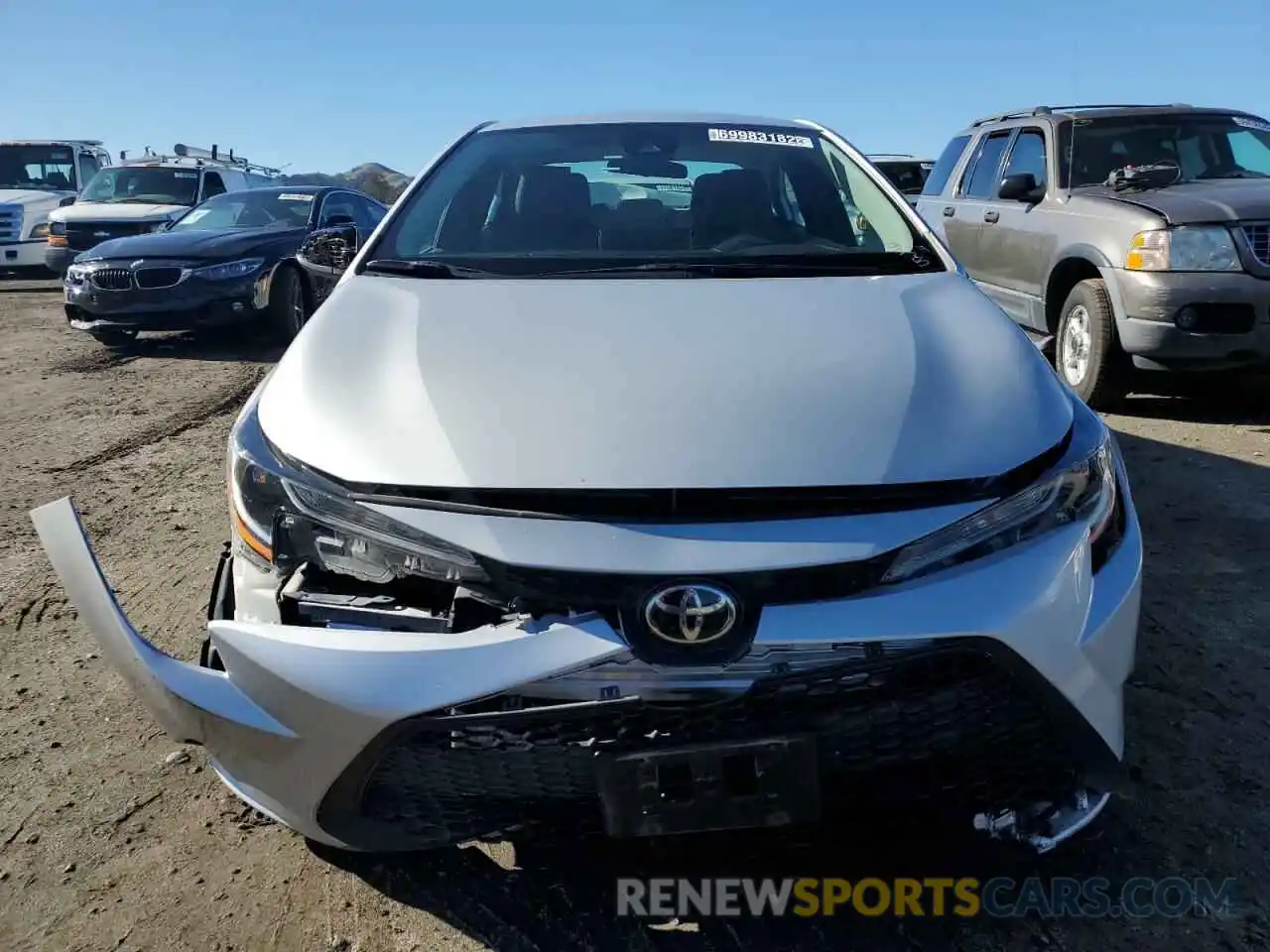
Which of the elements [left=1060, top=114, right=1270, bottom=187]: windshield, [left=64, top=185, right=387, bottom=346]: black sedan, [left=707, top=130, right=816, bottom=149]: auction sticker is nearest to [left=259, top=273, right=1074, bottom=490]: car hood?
[left=707, top=130, right=816, bottom=149]: auction sticker

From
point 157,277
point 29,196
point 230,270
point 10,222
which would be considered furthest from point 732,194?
point 29,196

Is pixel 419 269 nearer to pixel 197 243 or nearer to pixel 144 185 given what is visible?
pixel 197 243

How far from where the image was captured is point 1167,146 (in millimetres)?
6461

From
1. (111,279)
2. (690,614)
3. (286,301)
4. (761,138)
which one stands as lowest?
(286,301)

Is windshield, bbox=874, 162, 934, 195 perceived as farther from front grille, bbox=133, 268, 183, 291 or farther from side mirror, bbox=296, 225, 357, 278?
side mirror, bbox=296, 225, 357, 278

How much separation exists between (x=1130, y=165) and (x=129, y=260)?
719 cm

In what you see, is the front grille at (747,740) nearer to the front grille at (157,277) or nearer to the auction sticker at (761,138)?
the auction sticker at (761,138)

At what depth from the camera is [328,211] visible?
998 centimetres

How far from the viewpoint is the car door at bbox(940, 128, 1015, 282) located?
23.5ft

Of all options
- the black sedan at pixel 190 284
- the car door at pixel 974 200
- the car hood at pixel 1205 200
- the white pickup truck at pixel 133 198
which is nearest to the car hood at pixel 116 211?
the white pickup truck at pixel 133 198

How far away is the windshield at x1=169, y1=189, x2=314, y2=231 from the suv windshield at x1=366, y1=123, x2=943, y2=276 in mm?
6669

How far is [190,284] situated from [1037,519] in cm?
784

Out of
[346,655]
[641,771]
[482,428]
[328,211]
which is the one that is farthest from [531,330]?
[328,211]

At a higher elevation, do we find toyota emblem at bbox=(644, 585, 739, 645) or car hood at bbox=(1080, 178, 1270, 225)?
car hood at bbox=(1080, 178, 1270, 225)
